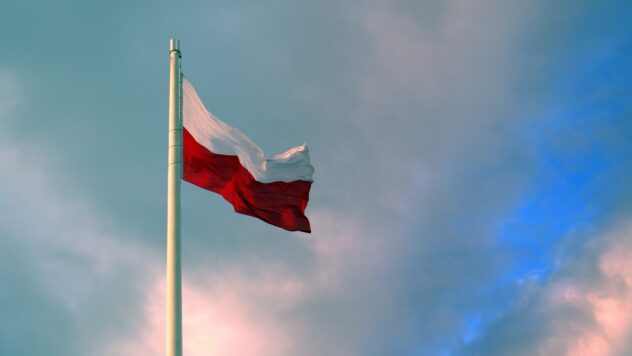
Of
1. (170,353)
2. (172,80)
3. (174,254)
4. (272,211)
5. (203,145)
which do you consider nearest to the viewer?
(170,353)

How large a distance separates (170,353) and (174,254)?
9.27 ft

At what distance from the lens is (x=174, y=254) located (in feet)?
68.5

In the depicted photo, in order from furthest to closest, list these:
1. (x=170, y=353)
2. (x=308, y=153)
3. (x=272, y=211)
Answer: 1. (x=308, y=153)
2. (x=272, y=211)
3. (x=170, y=353)

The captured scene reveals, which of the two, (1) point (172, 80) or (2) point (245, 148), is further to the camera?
(2) point (245, 148)

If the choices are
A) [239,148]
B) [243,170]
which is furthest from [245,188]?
[239,148]

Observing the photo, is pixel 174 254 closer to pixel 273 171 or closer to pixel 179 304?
pixel 179 304

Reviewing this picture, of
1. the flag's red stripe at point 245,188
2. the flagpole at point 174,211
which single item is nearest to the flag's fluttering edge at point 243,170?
the flag's red stripe at point 245,188

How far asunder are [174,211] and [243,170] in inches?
220

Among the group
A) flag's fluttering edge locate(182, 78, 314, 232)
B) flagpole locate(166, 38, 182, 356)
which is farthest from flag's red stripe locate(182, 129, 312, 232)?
flagpole locate(166, 38, 182, 356)

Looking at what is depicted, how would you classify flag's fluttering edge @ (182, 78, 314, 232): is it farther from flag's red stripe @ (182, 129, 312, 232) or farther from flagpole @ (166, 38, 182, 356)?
flagpole @ (166, 38, 182, 356)

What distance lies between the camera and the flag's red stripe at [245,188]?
83.5 ft

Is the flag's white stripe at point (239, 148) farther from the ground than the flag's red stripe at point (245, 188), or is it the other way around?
the flag's white stripe at point (239, 148)

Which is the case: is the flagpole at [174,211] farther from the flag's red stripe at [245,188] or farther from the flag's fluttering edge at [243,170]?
the flag's red stripe at [245,188]

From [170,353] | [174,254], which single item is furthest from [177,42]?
[170,353]
